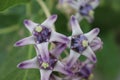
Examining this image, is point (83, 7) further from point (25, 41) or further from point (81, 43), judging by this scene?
point (25, 41)

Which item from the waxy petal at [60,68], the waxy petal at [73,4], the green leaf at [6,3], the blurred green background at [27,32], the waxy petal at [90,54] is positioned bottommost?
the blurred green background at [27,32]

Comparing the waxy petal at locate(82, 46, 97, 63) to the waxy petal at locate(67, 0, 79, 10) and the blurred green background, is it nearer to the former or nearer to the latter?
the blurred green background

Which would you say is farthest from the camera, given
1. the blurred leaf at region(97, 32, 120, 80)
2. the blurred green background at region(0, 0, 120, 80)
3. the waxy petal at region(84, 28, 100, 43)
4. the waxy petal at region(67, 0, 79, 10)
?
the blurred leaf at region(97, 32, 120, 80)

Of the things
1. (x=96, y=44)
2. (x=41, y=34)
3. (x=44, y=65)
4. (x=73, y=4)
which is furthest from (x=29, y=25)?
(x=73, y=4)

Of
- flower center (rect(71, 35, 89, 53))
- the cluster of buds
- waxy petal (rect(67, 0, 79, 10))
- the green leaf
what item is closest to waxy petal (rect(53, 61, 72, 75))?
the cluster of buds

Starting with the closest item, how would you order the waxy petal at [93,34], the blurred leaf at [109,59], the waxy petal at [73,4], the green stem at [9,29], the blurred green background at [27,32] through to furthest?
the waxy petal at [93,34], the blurred green background at [27,32], the waxy petal at [73,4], the green stem at [9,29], the blurred leaf at [109,59]

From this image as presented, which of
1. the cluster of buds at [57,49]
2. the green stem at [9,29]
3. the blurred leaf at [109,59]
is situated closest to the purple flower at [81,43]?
the cluster of buds at [57,49]

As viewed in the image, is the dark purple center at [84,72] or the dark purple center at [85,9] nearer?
the dark purple center at [84,72]

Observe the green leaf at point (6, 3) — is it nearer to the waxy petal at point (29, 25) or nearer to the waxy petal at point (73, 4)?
the waxy petal at point (29, 25)
